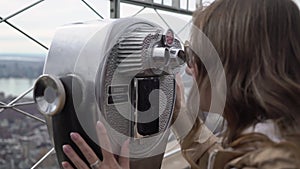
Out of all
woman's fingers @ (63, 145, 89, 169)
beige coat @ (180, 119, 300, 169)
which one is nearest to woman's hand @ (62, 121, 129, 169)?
woman's fingers @ (63, 145, 89, 169)

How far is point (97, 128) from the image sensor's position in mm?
807

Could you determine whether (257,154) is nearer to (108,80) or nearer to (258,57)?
(258,57)

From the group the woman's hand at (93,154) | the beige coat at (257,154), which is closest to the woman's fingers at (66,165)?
the woman's hand at (93,154)

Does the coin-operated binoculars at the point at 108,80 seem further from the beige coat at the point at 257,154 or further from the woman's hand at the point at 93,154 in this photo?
the beige coat at the point at 257,154

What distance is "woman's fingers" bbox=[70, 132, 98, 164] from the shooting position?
2.69 feet

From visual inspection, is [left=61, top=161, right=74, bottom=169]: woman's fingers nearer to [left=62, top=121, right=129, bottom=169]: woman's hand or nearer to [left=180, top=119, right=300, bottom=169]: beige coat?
[left=62, top=121, right=129, bottom=169]: woman's hand

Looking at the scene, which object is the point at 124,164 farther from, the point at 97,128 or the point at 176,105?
the point at 176,105

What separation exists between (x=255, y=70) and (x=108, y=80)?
0.26m

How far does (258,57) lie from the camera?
2.53 ft

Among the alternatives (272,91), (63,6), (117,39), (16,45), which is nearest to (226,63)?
(272,91)

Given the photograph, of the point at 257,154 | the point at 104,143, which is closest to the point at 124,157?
the point at 104,143

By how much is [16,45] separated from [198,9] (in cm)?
77

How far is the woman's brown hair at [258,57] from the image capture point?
0.77 m

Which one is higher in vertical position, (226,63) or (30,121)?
(226,63)
